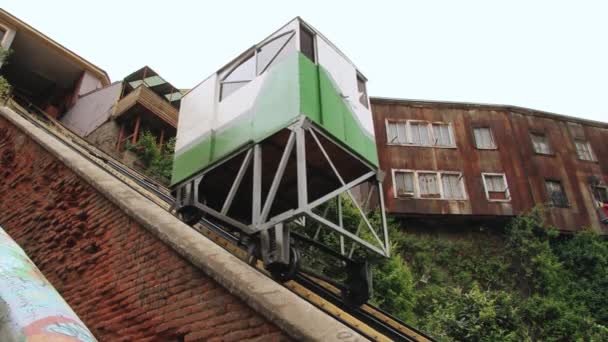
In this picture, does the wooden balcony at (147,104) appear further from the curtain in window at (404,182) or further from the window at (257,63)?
the window at (257,63)

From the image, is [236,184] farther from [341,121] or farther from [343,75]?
[343,75]

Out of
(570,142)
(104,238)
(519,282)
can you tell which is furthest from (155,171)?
(570,142)

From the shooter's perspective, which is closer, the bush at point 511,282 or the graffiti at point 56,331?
the graffiti at point 56,331

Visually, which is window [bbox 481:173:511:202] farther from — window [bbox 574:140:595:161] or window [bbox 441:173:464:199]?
window [bbox 574:140:595:161]

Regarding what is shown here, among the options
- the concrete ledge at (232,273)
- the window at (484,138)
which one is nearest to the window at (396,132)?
the window at (484,138)

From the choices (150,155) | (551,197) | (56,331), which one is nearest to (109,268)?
(56,331)

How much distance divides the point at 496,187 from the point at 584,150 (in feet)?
20.8

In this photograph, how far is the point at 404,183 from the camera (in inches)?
830

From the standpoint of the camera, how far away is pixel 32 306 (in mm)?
1507

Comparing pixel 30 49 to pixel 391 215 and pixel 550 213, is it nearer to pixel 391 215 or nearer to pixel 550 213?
pixel 391 215

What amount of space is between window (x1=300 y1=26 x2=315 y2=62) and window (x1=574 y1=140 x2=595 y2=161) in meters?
21.0

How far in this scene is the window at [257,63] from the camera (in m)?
7.62

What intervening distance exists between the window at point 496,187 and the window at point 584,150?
5.22 m

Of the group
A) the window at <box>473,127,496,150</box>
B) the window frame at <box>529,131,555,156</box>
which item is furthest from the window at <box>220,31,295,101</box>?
the window frame at <box>529,131,555,156</box>
